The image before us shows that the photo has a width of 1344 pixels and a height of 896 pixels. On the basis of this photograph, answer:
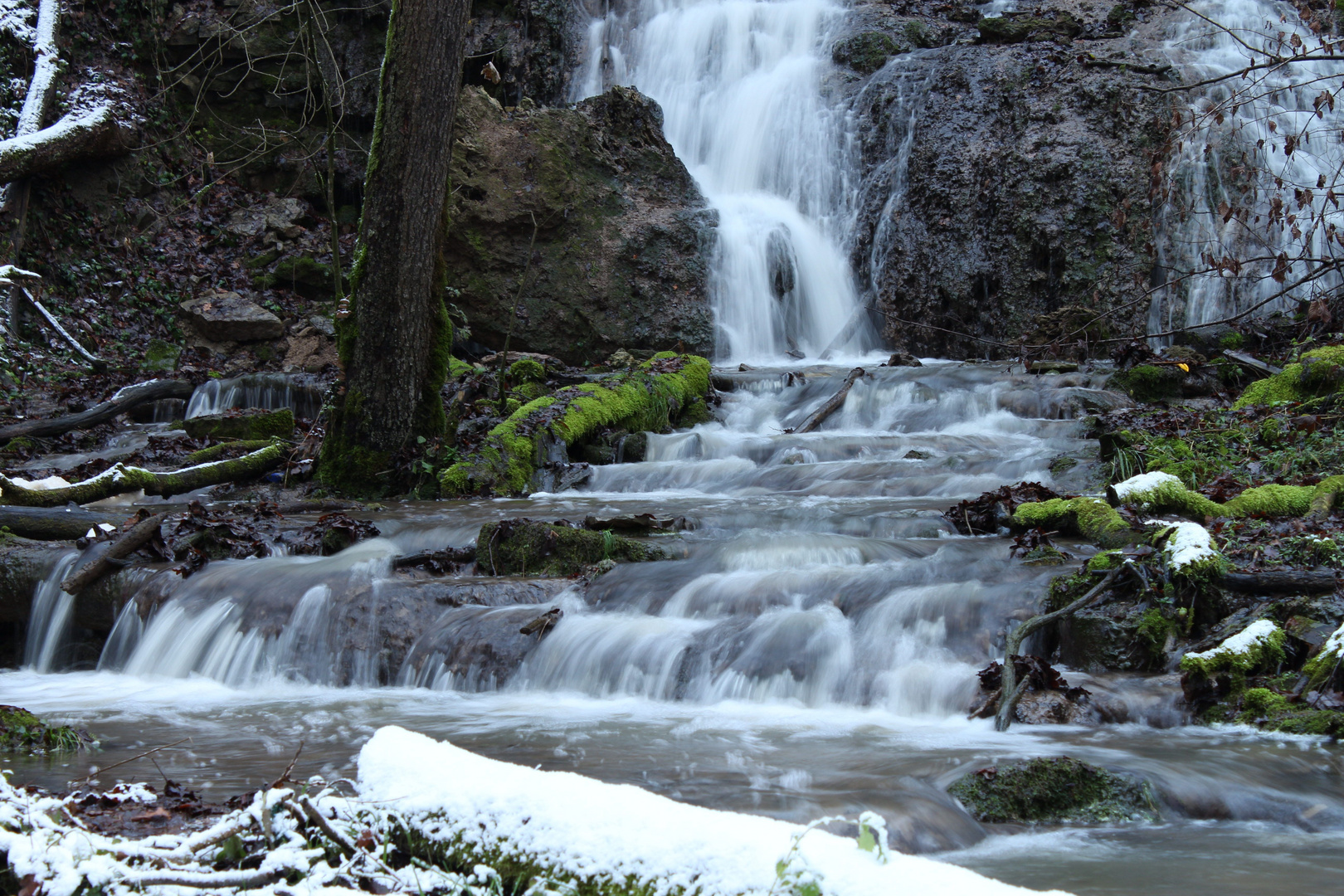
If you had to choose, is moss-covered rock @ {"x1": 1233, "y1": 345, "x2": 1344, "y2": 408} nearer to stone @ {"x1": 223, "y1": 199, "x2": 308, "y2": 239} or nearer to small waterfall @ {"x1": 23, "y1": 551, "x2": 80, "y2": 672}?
small waterfall @ {"x1": 23, "y1": 551, "x2": 80, "y2": 672}

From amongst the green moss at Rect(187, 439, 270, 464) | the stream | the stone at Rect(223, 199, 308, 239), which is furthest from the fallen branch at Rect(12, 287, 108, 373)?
the stream

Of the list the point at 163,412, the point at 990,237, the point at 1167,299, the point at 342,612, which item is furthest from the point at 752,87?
the point at 342,612

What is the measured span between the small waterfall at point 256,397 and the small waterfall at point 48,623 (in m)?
7.09

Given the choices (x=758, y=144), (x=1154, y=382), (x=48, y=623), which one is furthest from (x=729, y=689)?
(x=758, y=144)

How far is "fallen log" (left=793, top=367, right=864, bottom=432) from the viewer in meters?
11.0

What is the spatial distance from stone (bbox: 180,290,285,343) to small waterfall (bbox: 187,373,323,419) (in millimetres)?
2593

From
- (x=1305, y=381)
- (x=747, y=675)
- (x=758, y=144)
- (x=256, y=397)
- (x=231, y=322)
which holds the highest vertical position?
(x=758, y=144)

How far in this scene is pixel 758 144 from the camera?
17.6 m

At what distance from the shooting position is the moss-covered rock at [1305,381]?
809 cm

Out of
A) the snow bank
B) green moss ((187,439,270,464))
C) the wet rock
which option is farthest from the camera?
the wet rock

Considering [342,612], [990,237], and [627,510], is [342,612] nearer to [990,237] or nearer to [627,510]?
[627,510]

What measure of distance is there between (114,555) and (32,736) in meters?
2.50

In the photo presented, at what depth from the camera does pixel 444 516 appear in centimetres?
774

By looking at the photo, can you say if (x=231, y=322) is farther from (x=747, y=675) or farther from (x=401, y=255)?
(x=747, y=675)
